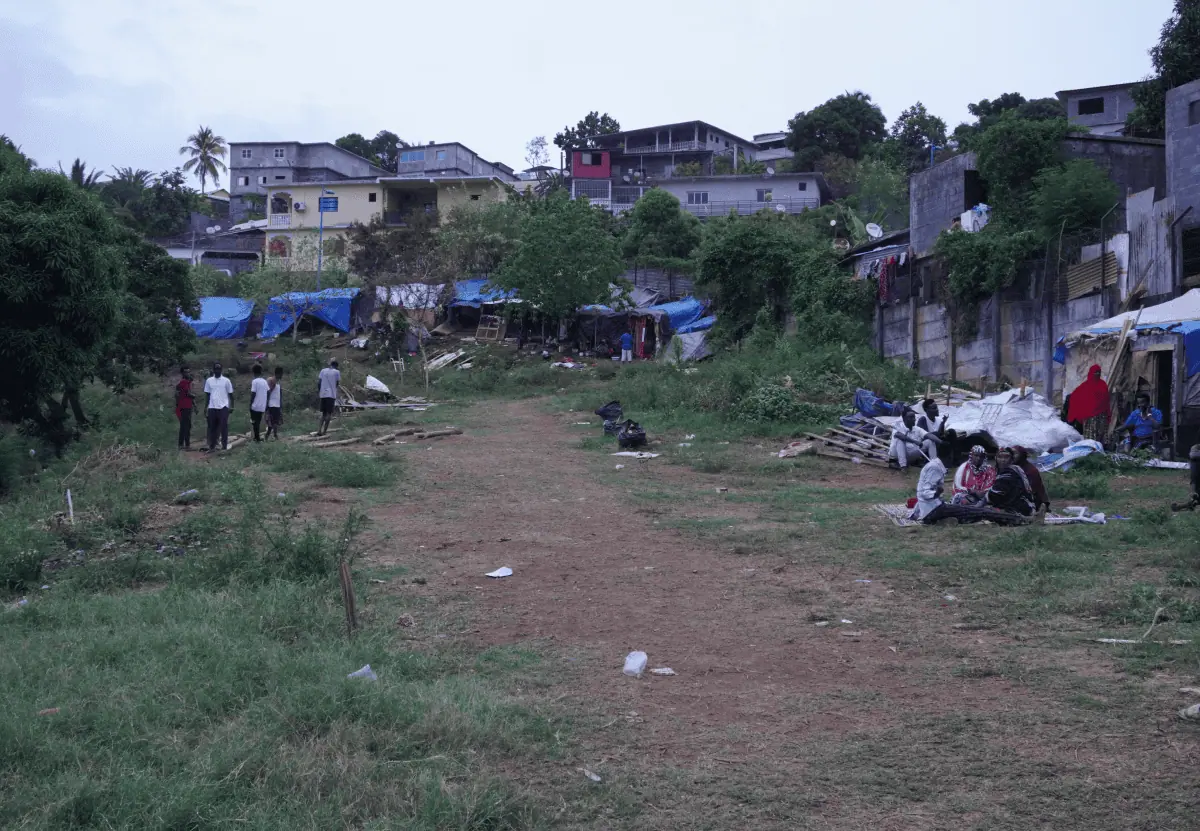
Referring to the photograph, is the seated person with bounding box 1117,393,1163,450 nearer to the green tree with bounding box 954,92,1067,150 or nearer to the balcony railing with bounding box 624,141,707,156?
the green tree with bounding box 954,92,1067,150

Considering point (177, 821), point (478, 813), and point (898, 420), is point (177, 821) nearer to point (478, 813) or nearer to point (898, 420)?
point (478, 813)

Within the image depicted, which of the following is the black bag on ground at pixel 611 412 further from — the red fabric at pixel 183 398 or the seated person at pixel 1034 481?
the seated person at pixel 1034 481

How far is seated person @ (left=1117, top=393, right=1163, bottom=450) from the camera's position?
579 inches

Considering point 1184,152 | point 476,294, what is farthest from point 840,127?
point 1184,152

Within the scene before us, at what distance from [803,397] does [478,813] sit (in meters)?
16.4

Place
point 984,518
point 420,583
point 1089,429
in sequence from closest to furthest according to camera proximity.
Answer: point 420,583
point 984,518
point 1089,429

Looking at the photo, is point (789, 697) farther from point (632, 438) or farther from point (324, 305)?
point (324, 305)

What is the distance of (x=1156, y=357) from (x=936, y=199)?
382 inches

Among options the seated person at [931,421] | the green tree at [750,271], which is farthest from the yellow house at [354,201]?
the seated person at [931,421]

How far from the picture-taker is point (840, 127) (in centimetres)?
5884

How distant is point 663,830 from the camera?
413cm

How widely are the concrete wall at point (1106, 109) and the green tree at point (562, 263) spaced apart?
86.9ft

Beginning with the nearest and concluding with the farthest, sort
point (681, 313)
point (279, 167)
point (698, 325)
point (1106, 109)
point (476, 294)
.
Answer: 1. point (698, 325)
2. point (681, 313)
3. point (476, 294)
4. point (1106, 109)
5. point (279, 167)

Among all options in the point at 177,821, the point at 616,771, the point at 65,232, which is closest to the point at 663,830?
the point at 616,771
